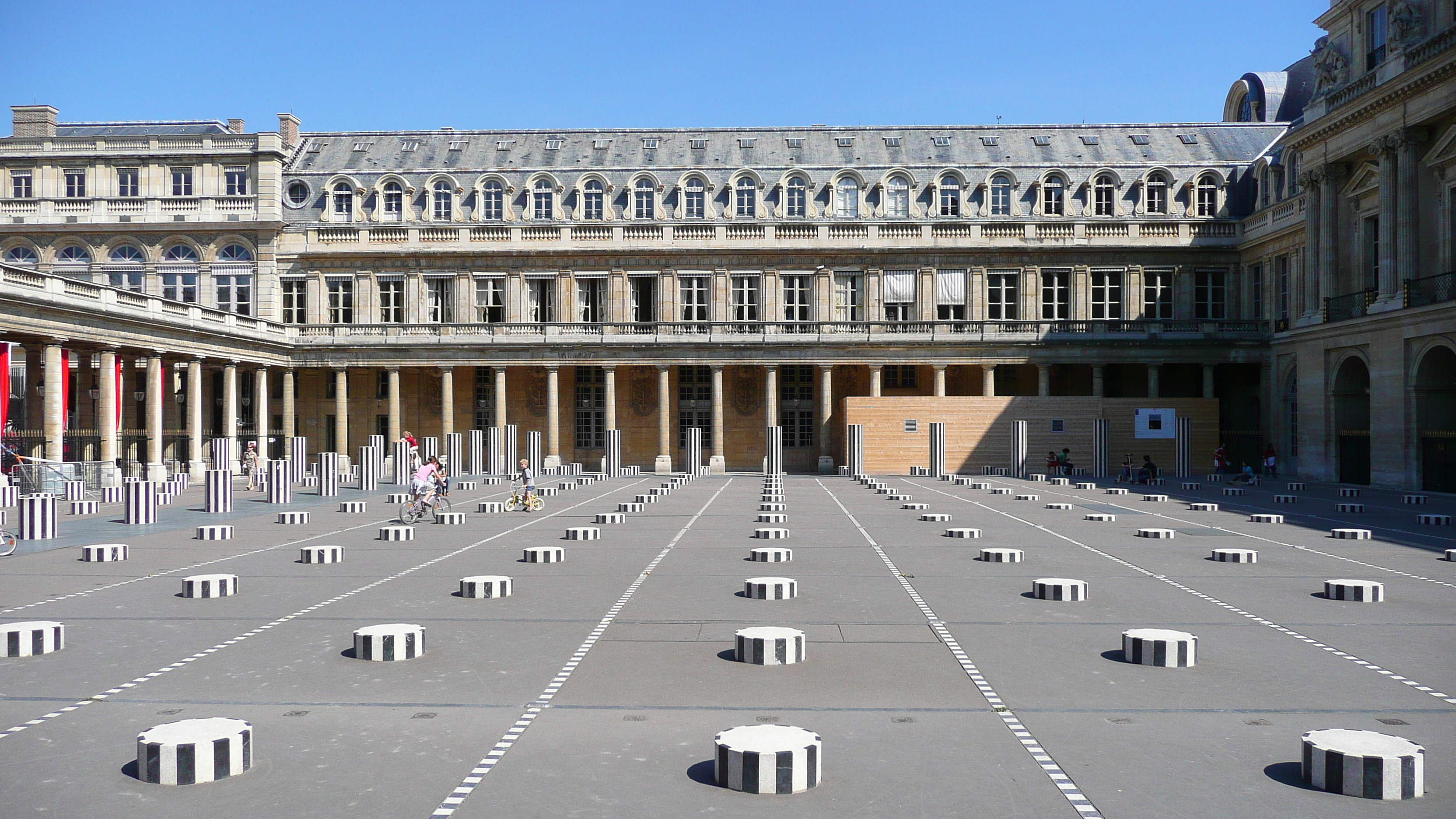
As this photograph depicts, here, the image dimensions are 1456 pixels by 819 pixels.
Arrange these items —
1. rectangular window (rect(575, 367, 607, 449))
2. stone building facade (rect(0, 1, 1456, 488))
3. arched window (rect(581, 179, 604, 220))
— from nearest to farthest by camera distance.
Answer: stone building facade (rect(0, 1, 1456, 488)) < arched window (rect(581, 179, 604, 220)) < rectangular window (rect(575, 367, 607, 449))

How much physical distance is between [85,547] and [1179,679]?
17828 mm

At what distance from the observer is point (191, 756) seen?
7438 mm

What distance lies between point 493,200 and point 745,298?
15888 millimetres

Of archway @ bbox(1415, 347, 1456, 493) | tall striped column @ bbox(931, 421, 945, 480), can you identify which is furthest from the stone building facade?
archway @ bbox(1415, 347, 1456, 493)

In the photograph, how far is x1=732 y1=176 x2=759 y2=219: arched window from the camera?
66.9m

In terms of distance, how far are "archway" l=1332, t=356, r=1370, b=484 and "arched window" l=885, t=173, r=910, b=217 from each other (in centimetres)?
2662

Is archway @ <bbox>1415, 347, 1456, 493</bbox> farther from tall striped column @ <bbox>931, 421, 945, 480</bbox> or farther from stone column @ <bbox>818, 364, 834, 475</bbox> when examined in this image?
stone column @ <bbox>818, 364, 834, 475</bbox>

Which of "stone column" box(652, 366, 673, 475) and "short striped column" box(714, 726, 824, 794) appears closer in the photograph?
"short striped column" box(714, 726, 824, 794)

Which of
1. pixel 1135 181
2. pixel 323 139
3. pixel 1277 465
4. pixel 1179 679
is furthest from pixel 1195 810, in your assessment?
pixel 323 139

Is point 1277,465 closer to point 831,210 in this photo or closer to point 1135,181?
point 1135,181

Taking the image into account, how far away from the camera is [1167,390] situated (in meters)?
68.5

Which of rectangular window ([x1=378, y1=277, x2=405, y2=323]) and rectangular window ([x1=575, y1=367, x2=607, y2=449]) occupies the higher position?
rectangular window ([x1=378, y1=277, x2=405, y2=323])

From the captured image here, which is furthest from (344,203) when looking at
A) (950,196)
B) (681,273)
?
(950,196)

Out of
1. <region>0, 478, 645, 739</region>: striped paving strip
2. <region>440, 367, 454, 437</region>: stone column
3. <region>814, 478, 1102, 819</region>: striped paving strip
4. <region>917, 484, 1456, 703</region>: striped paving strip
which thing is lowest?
<region>917, 484, 1456, 703</region>: striped paving strip
